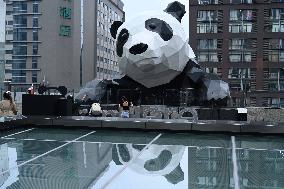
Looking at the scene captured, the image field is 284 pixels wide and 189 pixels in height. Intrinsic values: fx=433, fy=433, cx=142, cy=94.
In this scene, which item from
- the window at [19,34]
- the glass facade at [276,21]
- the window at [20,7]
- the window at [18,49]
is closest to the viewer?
the glass facade at [276,21]

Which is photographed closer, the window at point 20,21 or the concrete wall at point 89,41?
the window at point 20,21

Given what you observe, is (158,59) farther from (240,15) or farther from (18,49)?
(18,49)

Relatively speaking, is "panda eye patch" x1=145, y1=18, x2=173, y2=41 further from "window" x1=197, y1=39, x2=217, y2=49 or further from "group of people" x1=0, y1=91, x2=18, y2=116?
"window" x1=197, y1=39, x2=217, y2=49

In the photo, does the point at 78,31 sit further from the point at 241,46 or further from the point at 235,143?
the point at 235,143

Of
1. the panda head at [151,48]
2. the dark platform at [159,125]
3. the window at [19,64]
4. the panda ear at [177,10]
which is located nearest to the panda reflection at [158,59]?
the panda head at [151,48]

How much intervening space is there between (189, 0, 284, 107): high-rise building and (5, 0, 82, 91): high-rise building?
21052 millimetres

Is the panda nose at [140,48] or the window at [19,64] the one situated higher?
the window at [19,64]

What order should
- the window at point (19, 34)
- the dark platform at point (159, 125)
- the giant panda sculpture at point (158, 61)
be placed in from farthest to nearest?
the window at point (19, 34), the giant panda sculpture at point (158, 61), the dark platform at point (159, 125)

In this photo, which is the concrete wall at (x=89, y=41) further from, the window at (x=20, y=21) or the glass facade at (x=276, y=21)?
the glass facade at (x=276, y=21)

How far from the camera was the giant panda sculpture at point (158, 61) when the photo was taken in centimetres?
1389

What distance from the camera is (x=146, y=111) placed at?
13016 mm

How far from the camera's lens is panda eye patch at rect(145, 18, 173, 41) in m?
14.3

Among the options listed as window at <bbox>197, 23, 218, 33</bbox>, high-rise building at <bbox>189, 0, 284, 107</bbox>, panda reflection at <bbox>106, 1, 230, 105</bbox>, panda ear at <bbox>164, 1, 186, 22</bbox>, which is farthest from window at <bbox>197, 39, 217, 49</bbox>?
panda reflection at <bbox>106, 1, 230, 105</bbox>

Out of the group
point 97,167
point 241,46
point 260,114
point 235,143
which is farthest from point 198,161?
point 241,46
